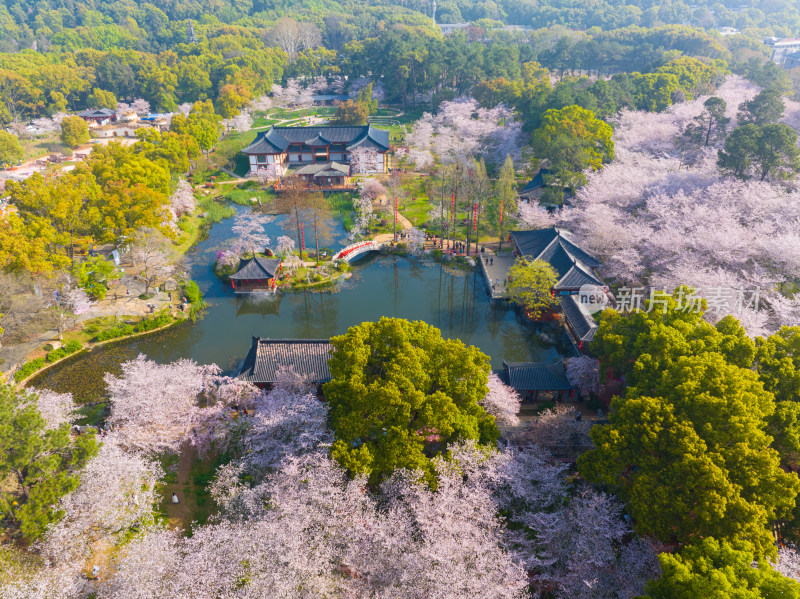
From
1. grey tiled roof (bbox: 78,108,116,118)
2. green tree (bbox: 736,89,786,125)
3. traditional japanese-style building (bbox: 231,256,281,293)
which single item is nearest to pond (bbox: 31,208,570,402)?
traditional japanese-style building (bbox: 231,256,281,293)

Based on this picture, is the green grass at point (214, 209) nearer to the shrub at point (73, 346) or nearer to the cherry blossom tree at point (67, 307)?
the cherry blossom tree at point (67, 307)

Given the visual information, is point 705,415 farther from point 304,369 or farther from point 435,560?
point 304,369

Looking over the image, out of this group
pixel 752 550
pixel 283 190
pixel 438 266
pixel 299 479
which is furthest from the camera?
pixel 283 190

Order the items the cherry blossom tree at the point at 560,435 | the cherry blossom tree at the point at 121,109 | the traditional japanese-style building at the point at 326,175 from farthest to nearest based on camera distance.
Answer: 1. the cherry blossom tree at the point at 121,109
2. the traditional japanese-style building at the point at 326,175
3. the cherry blossom tree at the point at 560,435

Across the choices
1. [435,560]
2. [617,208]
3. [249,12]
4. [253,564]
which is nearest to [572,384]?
[435,560]

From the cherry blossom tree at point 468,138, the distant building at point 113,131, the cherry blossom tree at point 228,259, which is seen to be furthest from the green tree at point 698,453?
the distant building at point 113,131

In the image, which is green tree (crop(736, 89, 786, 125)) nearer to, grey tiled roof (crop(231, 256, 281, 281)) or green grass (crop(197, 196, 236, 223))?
grey tiled roof (crop(231, 256, 281, 281))
